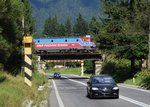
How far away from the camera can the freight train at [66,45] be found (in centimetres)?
9256

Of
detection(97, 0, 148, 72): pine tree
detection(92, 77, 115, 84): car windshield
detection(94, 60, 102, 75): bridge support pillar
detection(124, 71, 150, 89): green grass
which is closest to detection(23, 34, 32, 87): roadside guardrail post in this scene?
detection(92, 77, 115, 84): car windshield

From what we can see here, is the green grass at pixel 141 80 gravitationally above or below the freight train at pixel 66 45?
below

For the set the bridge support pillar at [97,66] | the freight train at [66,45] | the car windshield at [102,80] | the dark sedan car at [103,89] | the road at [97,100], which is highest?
the freight train at [66,45]

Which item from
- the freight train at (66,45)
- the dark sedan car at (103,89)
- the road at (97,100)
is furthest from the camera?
the freight train at (66,45)

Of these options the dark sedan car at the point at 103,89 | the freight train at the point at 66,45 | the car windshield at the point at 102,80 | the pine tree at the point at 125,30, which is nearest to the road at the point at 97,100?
the dark sedan car at the point at 103,89

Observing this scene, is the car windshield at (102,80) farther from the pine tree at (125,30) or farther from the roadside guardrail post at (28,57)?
the pine tree at (125,30)

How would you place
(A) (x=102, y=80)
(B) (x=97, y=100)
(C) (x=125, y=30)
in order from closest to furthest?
(B) (x=97, y=100) < (A) (x=102, y=80) < (C) (x=125, y=30)

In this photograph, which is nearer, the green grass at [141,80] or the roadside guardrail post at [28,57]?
the roadside guardrail post at [28,57]

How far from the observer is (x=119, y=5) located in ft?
197

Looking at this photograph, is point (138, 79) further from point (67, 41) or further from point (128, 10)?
point (67, 41)

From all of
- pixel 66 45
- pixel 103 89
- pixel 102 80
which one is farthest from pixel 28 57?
pixel 66 45

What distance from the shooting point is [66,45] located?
94.2 meters

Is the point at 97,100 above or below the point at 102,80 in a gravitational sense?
below

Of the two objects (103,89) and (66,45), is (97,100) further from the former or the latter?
(66,45)
